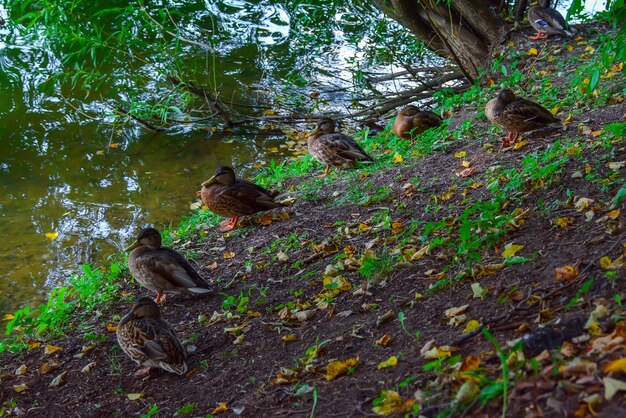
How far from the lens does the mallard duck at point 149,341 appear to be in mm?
4922

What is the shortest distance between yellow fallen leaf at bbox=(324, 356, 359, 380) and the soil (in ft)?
0.11

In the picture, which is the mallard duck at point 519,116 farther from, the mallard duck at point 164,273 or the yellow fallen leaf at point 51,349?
the yellow fallen leaf at point 51,349

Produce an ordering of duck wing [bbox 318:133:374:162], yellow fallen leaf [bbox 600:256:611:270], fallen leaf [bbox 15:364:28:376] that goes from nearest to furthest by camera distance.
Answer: yellow fallen leaf [bbox 600:256:611:270], fallen leaf [bbox 15:364:28:376], duck wing [bbox 318:133:374:162]

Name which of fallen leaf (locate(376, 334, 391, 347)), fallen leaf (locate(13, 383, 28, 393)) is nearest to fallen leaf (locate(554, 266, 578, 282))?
fallen leaf (locate(376, 334, 391, 347))

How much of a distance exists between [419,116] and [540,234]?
428 centimetres

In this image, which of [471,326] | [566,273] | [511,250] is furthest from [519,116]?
[471,326]

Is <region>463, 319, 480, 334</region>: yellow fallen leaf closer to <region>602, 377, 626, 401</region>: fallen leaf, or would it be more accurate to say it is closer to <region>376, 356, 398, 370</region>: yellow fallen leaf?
<region>376, 356, 398, 370</region>: yellow fallen leaf

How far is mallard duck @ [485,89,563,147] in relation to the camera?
704 cm

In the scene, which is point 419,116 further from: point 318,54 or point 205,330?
point 318,54

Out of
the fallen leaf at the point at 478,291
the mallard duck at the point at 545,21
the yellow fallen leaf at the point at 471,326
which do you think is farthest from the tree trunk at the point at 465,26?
the yellow fallen leaf at the point at 471,326

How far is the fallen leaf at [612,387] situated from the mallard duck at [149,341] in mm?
3108

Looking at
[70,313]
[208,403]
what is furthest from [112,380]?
[70,313]

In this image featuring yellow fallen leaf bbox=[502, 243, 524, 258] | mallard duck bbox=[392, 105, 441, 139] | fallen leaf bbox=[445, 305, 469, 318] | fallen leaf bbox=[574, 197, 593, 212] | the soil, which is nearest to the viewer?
the soil

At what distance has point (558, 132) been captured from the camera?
7094mm
